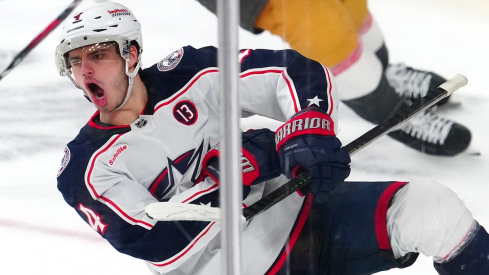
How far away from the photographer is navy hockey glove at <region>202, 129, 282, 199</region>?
1.29 m

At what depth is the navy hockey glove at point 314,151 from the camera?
126 centimetres

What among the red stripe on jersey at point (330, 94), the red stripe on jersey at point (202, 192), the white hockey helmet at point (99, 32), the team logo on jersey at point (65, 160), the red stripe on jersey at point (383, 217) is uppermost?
the white hockey helmet at point (99, 32)

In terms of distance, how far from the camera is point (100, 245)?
4.27 ft

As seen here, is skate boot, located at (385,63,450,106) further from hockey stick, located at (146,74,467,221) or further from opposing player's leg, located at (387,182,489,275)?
opposing player's leg, located at (387,182,489,275)

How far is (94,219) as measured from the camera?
1266mm

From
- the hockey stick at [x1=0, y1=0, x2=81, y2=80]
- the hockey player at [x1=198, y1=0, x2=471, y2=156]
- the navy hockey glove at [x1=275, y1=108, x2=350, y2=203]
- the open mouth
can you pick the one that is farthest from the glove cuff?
the hockey stick at [x1=0, y1=0, x2=81, y2=80]

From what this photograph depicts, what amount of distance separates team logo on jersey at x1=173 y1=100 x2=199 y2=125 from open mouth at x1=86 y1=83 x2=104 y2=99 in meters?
0.15

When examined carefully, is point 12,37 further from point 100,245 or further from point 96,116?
point 100,245

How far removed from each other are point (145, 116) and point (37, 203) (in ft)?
0.96

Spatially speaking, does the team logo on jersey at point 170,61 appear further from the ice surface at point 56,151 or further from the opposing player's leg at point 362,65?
the opposing player's leg at point 362,65

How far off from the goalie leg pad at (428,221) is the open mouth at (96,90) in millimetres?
638

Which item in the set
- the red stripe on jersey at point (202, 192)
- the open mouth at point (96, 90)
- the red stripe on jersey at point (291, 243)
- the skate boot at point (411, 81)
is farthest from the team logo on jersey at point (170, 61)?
the skate boot at point (411, 81)

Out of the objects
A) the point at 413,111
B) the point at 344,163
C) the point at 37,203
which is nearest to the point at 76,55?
the point at 37,203

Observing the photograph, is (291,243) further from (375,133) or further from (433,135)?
(433,135)
